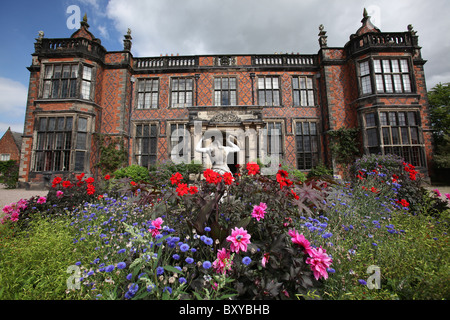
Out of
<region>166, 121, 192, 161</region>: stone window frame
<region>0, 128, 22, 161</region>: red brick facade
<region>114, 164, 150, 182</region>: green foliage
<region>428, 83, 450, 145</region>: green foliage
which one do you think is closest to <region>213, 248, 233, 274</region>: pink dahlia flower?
<region>114, 164, 150, 182</region>: green foliage

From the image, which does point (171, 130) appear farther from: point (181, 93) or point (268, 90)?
point (268, 90)

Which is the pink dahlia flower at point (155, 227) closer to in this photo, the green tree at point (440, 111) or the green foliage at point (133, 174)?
the green foliage at point (133, 174)

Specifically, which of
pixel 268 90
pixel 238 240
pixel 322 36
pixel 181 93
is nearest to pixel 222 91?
pixel 181 93

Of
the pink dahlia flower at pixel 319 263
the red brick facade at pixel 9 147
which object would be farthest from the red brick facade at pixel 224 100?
the red brick facade at pixel 9 147

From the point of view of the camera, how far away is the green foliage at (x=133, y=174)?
34.5ft

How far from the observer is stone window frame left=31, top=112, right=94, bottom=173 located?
10.9 metres

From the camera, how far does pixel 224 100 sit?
13148 mm

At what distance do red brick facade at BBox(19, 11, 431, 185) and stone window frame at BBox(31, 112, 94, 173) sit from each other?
6cm

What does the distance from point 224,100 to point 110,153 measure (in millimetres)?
7930

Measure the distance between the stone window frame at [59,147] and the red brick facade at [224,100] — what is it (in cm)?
6
